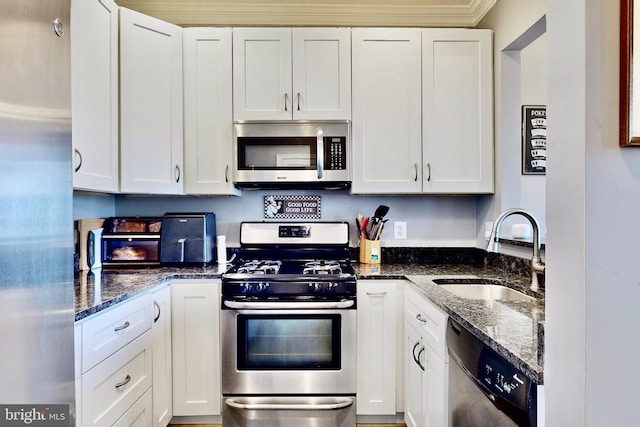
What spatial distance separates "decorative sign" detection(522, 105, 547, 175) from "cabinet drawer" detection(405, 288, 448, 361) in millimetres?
1270

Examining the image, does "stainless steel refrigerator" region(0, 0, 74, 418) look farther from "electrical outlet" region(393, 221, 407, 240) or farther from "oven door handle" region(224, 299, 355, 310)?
"electrical outlet" region(393, 221, 407, 240)

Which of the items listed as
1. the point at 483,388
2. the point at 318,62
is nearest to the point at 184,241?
the point at 318,62

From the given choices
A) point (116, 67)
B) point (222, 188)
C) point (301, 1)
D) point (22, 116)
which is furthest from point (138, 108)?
point (22, 116)

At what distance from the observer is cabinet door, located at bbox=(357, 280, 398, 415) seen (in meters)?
2.12

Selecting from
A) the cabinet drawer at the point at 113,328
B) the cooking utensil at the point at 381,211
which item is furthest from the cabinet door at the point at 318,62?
the cabinet drawer at the point at 113,328

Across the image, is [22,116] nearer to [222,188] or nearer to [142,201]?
[222,188]

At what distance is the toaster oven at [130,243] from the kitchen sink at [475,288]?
5.66 ft

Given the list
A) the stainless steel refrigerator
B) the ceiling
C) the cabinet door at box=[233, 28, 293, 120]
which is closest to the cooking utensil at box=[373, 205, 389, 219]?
the cabinet door at box=[233, 28, 293, 120]

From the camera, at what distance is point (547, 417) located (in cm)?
80

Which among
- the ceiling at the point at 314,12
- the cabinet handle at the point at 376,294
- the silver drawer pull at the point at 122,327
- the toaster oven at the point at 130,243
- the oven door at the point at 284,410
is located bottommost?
the oven door at the point at 284,410

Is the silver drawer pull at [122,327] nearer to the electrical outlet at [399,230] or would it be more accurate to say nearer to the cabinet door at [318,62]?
the cabinet door at [318,62]

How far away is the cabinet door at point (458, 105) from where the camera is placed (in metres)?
2.36

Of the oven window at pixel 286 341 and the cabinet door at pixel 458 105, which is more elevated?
the cabinet door at pixel 458 105

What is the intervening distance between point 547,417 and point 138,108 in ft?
7.59
